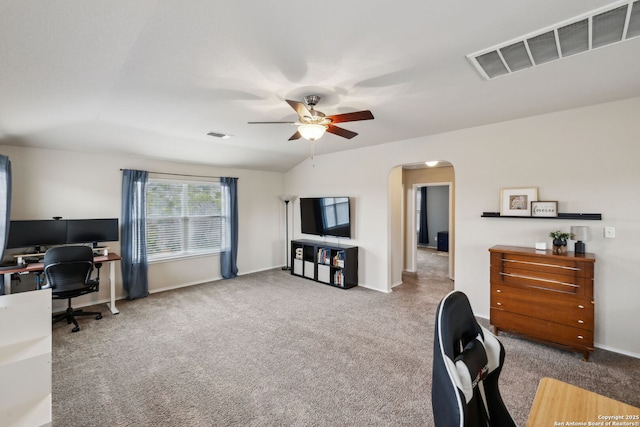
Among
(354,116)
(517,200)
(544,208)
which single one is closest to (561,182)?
(544,208)

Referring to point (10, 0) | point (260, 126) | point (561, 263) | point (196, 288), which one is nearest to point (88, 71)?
point (10, 0)

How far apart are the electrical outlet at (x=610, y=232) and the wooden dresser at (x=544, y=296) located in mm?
241

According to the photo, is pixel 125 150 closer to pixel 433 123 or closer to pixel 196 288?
pixel 196 288

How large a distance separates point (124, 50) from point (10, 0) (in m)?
0.57

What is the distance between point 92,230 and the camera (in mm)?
4148

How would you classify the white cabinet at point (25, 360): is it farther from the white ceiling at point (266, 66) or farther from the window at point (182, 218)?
the window at point (182, 218)

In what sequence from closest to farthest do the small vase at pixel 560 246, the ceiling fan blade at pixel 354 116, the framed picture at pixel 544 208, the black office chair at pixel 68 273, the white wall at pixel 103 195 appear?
the ceiling fan blade at pixel 354 116
the small vase at pixel 560 246
the framed picture at pixel 544 208
the black office chair at pixel 68 273
the white wall at pixel 103 195

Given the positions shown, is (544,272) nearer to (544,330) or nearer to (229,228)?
(544,330)

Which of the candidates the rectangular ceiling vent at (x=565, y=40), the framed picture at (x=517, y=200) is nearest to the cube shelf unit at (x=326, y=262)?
the framed picture at (x=517, y=200)

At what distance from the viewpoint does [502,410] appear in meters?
1.23

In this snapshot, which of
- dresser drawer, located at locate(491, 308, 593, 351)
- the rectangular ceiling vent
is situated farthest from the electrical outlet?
the rectangular ceiling vent

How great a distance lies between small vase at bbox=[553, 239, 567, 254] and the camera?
2965mm

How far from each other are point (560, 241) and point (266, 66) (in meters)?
3.29

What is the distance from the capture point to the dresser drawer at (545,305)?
8.94ft
